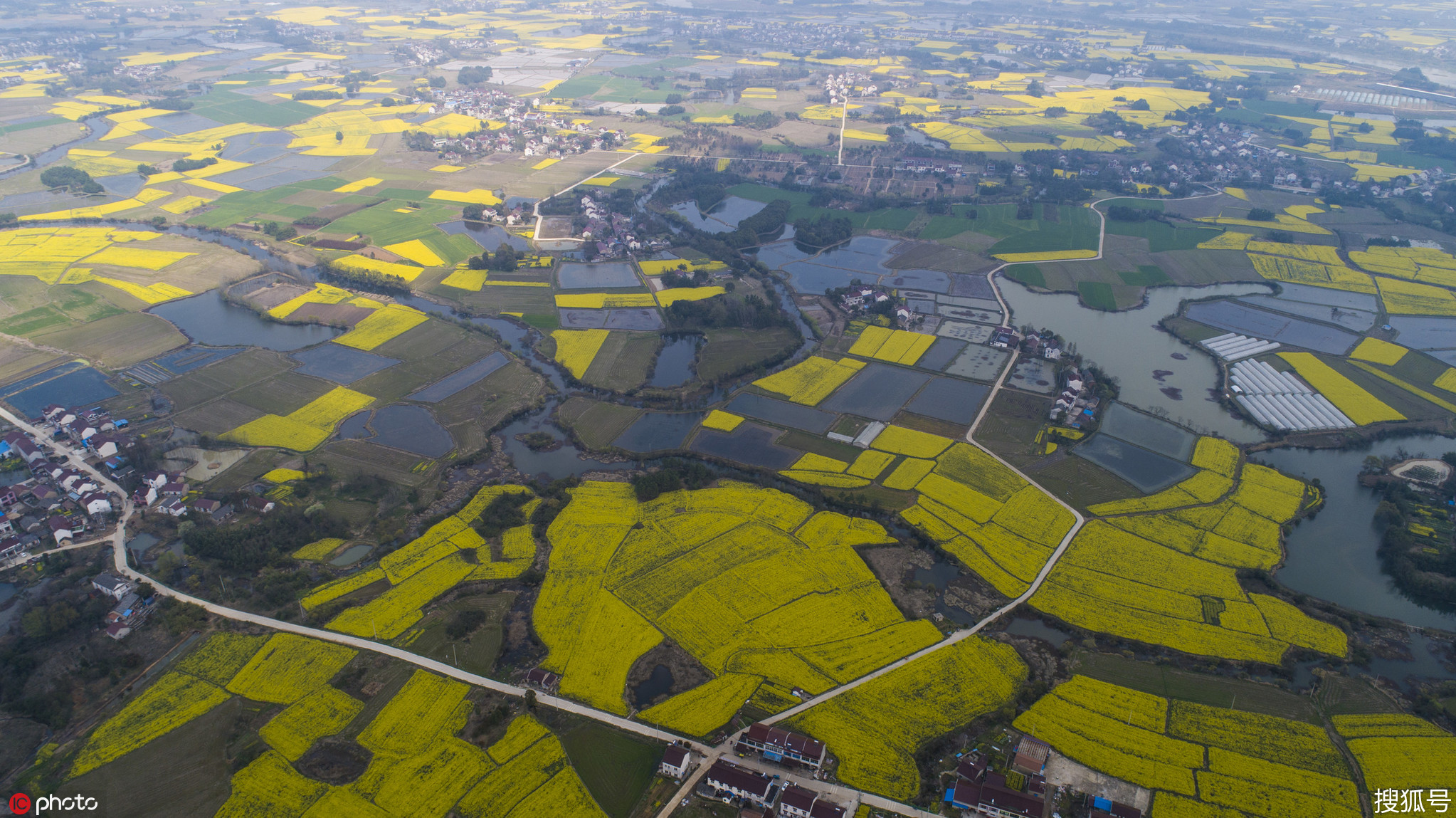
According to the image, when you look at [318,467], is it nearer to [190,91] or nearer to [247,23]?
[190,91]

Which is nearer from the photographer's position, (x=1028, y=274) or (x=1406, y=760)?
(x=1406, y=760)

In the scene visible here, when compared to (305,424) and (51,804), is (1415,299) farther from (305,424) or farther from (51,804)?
(51,804)

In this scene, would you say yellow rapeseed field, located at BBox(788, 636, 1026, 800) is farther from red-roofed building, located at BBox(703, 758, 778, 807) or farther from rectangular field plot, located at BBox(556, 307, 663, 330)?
rectangular field plot, located at BBox(556, 307, 663, 330)

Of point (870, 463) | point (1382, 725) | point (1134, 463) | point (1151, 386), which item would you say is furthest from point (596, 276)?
point (1382, 725)

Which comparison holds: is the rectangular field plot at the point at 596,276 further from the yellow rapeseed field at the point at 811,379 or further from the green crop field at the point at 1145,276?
the green crop field at the point at 1145,276

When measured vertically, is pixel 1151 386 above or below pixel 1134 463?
above

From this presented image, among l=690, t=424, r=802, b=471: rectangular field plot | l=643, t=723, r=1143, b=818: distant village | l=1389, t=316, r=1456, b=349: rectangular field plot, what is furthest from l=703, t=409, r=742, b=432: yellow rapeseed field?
l=1389, t=316, r=1456, b=349: rectangular field plot

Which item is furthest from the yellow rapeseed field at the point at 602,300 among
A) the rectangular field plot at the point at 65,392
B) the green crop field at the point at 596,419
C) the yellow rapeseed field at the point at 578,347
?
the rectangular field plot at the point at 65,392
